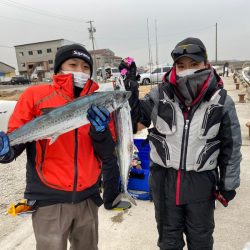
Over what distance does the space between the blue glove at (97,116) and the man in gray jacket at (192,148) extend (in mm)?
760

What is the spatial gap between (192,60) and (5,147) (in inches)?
→ 75.0

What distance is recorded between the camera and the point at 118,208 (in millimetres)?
4641

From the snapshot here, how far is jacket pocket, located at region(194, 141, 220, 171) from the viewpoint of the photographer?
2.80 meters

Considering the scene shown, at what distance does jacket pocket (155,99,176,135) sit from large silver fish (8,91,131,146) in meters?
0.70

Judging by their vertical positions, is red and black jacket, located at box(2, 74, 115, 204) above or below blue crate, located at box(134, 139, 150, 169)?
above

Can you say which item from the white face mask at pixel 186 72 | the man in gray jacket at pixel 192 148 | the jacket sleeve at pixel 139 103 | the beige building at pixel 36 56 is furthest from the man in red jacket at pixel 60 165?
the beige building at pixel 36 56

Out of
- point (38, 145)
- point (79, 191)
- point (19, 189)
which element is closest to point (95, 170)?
point (79, 191)

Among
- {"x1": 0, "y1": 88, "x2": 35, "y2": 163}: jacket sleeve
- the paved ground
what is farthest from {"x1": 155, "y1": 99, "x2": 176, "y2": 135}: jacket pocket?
the paved ground

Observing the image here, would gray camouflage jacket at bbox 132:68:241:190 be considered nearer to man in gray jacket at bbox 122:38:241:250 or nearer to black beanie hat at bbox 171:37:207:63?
man in gray jacket at bbox 122:38:241:250

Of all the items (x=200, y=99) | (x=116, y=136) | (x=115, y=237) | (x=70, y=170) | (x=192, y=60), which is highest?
(x=192, y=60)

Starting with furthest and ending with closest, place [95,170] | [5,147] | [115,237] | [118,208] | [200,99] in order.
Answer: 1. [118,208]
2. [115,237]
3. [200,99]
4. [95,170]
5. [5,147]

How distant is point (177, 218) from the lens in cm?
296

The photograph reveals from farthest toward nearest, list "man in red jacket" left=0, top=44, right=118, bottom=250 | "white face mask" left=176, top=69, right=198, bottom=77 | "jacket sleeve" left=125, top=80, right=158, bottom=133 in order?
"jacket sleeve" left=125, top=80, right=158, bottom=133 → "white face mask" left=176, top=69, right=198, bottom=77 → "man in red jacket" left=0, top=44, right=118, bottom=250

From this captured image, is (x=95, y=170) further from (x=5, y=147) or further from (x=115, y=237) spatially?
(x=115, y=237)
